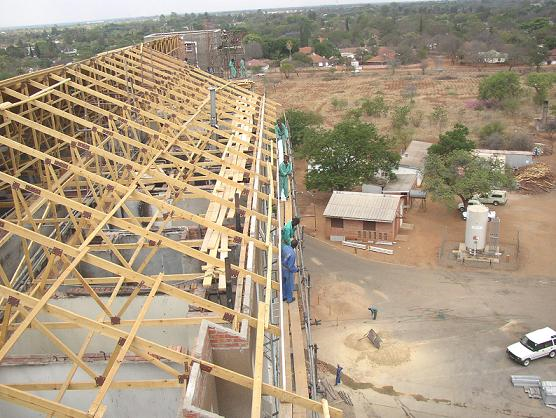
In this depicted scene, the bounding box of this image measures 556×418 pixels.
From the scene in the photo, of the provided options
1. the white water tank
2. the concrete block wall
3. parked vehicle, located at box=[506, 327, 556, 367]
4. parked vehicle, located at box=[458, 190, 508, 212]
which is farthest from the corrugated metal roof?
the concrete block wall

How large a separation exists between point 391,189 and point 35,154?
1871 cm

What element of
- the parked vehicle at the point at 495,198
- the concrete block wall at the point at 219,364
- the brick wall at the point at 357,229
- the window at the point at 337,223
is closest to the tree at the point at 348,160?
the window at the point at 337,223

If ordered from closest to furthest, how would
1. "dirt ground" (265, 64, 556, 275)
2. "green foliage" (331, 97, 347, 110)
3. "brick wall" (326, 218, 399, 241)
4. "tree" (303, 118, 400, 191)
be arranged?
"dirt ground" (265, 64, 556, 275) → "brick wall" (326, 218, 399, 241) → "tree" (303, 118, 400, 191) → "green foliage" (331, 97, 347, 110)

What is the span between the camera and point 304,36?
298 feet

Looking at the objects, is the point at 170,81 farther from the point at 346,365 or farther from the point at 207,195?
the point at 346,365

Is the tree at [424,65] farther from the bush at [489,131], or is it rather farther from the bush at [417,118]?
the bush at [489,131]

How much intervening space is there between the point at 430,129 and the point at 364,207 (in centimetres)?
1886

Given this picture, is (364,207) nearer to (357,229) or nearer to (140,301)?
(357,229)

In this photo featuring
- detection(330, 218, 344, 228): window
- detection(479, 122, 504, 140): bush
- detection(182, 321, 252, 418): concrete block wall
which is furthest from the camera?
detection(479, 122, 504, 140): bush

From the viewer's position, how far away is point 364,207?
69.4 ft

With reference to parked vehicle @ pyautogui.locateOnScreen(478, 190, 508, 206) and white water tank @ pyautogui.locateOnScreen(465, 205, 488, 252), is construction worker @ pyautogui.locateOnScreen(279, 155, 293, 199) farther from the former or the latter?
parked vehicle @ pyautogui.locateOnScreen(478, 190, 508, 206)

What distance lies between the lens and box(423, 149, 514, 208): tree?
22047 mm

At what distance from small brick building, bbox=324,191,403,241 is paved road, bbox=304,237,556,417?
1.38m

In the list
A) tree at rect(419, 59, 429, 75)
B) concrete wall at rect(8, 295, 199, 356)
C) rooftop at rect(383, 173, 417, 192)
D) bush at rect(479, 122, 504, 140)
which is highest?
concrete wall at rect(8, 295, 199, 356)
